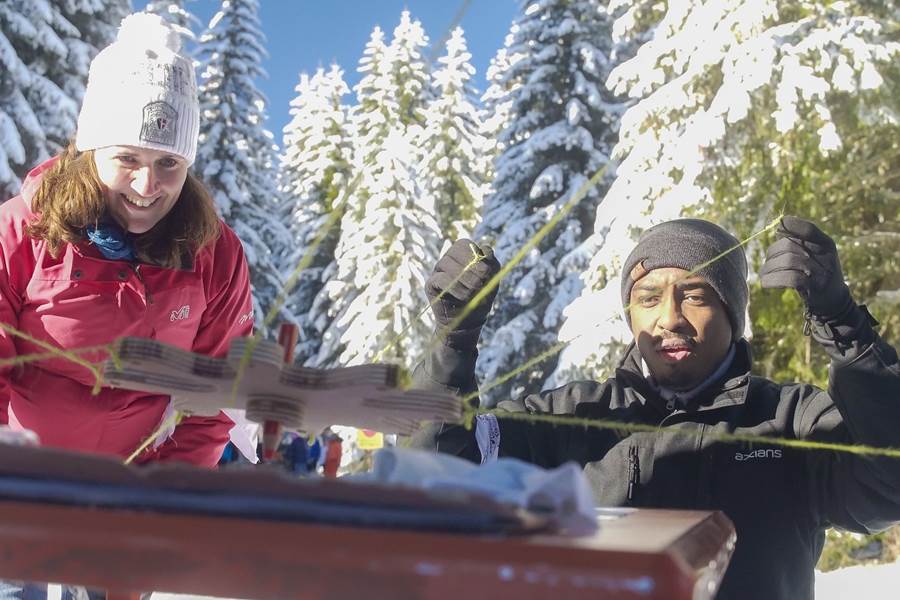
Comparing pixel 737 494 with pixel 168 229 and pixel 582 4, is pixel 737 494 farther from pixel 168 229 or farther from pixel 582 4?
pixel 582 4

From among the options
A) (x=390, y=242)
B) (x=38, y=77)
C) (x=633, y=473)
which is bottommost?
(x=633, y=473)

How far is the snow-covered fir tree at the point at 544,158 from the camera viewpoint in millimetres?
16469

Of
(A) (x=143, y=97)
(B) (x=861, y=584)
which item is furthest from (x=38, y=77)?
(B) (x=861, y=584)

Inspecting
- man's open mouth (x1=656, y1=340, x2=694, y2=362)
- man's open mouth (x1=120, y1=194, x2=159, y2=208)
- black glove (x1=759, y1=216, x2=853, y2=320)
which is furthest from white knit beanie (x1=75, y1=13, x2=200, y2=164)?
black glove (x1=759, y1=216, x2=853, y2=320)

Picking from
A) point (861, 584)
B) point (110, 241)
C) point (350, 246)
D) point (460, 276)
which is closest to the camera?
point (460, 276)

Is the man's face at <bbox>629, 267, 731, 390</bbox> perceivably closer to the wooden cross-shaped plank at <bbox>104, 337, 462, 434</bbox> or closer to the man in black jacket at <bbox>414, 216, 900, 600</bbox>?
the man in black jacket at <bbox>414, 216, 900, 600</bbox>

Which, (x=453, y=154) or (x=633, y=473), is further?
(x=453, y=154)

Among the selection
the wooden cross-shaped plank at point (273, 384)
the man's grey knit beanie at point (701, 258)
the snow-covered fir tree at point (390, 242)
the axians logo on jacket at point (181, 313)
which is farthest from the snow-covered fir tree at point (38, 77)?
the wooden cross-shaped plank at point (273, 384)

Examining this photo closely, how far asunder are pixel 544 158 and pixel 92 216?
1575 centimetres

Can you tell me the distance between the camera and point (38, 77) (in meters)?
12.0

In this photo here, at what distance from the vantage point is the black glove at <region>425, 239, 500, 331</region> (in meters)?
1.82

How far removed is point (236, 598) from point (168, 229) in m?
1.59

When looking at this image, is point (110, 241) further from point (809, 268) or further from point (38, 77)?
point (38, 77)

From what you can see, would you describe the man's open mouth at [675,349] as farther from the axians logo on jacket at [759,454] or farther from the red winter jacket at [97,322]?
the red winter jacket at [97,322]
